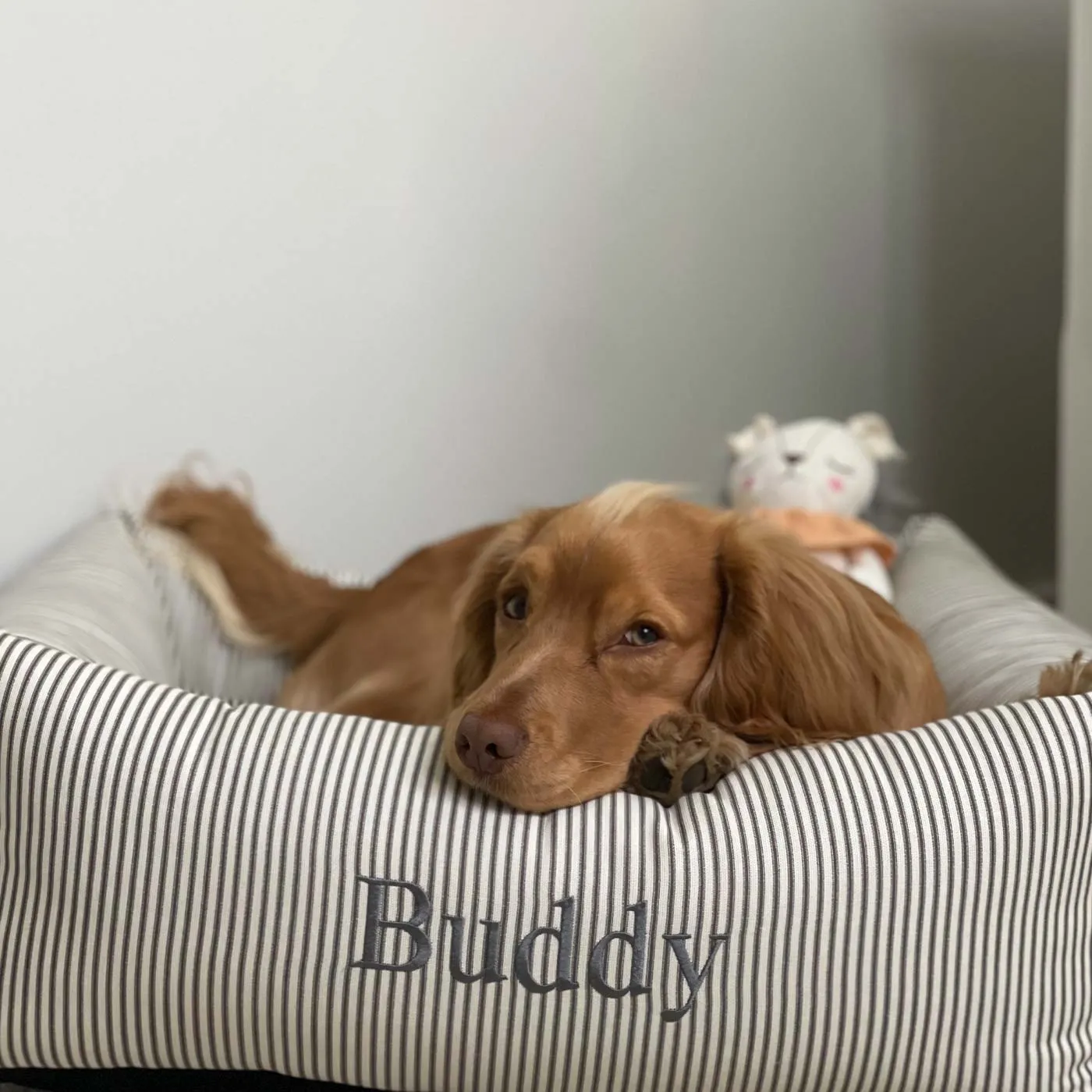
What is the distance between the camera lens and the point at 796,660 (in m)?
1.27

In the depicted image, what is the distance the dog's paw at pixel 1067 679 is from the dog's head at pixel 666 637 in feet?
0.51

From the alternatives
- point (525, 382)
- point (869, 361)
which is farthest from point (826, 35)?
point (525, 382)

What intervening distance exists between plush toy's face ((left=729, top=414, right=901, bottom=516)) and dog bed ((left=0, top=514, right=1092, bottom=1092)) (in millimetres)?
1020

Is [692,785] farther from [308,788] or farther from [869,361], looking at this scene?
[869,361]

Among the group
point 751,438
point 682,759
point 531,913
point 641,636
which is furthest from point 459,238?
point 531,913

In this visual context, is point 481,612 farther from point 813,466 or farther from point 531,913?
point 813,466

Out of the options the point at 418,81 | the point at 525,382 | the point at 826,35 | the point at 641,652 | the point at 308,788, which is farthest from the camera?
the point at 826,35

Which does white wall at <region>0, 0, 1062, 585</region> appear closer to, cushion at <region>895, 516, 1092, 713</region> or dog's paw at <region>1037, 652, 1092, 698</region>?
cushion at <region>895, 516, 1092, 713</region>

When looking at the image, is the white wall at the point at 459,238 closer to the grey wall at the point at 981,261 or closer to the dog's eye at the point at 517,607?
the grey wall at the point at 981,261

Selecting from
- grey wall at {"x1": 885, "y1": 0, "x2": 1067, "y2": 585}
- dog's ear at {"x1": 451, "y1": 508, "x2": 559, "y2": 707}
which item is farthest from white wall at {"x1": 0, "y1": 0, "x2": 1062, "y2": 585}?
dog's ear at {"x1": 451, "y1": 508, "x2": 559, "y2": 707}

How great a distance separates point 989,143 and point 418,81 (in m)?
1.77

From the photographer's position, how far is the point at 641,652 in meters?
1.29

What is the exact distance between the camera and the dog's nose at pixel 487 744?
1.09 m

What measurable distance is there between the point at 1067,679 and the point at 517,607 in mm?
578
